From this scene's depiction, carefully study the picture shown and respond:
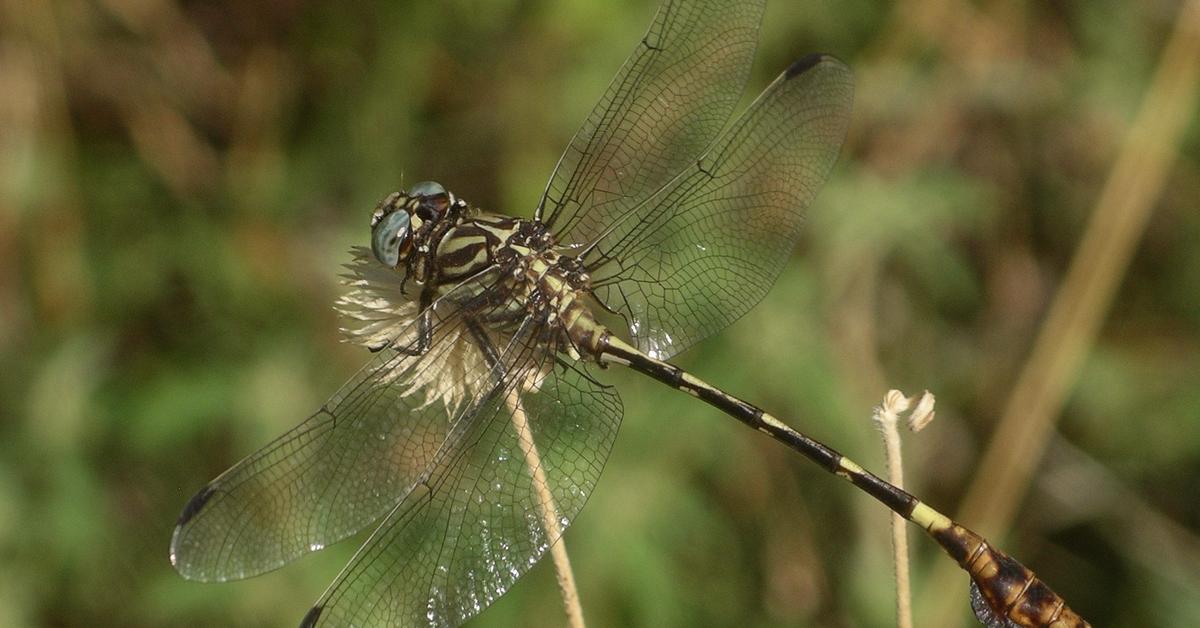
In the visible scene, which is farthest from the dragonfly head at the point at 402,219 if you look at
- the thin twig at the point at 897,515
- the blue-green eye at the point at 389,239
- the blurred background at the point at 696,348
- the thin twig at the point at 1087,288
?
the thin twig at the point at 1087,288

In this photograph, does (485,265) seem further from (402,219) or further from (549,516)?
(549,516)

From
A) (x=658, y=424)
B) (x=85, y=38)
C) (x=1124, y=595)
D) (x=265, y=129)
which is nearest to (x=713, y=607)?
(x=658, y=424)

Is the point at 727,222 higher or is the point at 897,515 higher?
the point at 727,222

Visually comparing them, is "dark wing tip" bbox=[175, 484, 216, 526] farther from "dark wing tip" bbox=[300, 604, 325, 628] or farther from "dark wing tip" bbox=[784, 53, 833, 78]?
"dark wing tip" bbox=[784, 53, 833, 78]

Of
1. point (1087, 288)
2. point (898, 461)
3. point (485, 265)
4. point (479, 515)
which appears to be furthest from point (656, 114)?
point (1087, 288)

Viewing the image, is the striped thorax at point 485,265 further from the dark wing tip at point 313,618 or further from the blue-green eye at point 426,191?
the dark wing tip at point 313,618

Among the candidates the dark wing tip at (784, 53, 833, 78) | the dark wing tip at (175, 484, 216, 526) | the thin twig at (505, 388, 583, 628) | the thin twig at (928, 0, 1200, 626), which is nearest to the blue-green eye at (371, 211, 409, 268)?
the thin twig at (505, 388, 583, 628)

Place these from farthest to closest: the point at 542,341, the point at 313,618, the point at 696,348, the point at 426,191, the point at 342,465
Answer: the point at 696,348 < the point at 426,191 < the point at 542,341 < the point at 342,465 < the point at 313,618
